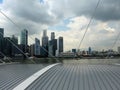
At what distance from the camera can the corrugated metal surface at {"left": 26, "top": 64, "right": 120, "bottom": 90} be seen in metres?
18.2

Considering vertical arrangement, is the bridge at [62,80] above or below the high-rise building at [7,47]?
below

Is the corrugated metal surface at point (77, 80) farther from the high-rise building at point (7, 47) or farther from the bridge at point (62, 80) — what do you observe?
the high-rise building at point (7, 47)

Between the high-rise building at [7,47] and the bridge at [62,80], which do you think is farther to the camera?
the high-rise building at [7,47]

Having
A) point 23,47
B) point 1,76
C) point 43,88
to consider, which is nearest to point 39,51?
point 23,47

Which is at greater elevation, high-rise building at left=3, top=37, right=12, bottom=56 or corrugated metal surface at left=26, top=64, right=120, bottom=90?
high-rise building at left=3, top=37, right=12, bottom=56

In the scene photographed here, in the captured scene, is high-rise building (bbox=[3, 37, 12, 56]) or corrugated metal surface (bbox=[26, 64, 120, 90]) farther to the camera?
high-rise building (bbox=[3, 37, 12, 56])

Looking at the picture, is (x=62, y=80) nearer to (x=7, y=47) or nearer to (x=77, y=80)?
(x=77, y=80)

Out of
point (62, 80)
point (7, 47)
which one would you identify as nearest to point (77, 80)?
point (62, 80)

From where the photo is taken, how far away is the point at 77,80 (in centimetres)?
2008

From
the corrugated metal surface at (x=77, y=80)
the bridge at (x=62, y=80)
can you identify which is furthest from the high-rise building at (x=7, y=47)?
the corrugated metal surface at (x=77, y=80)

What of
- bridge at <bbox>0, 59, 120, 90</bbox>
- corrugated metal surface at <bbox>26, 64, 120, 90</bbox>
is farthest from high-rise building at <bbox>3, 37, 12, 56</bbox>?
corrugated metal surface at <bbox>26, 64, 120, 90</bbox>

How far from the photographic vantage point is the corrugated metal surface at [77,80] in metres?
18.2

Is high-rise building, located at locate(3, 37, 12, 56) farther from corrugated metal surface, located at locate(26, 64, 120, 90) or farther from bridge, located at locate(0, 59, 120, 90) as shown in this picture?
corrugated metal surface, located at locate(26, 64, 120, 90)

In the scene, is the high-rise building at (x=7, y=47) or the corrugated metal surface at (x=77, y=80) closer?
the corrugated metal surface at (x=77, y=80)
